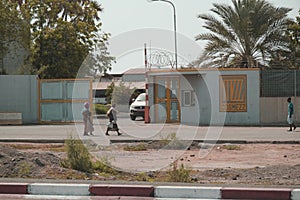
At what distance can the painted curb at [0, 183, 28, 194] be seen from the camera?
1062 cm

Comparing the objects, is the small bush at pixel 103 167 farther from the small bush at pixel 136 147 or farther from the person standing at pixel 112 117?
the person standing at pixel 112 117

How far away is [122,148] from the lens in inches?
714

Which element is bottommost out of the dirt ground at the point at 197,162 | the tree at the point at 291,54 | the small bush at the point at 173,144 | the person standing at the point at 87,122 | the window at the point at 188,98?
the dirt ground at the point at 197,162

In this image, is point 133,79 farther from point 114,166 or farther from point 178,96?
point 114,166

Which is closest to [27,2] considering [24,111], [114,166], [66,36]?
[66,36]

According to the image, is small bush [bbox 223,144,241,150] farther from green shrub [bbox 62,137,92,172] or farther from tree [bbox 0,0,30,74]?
tree [bbox 0,0,30,74]

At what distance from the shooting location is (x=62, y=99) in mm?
30922

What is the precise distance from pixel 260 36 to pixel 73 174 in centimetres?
2485

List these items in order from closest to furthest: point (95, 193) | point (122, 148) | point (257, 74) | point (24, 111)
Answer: point (95, 193), point (122, 148), point (257, 74), point (24, 111)

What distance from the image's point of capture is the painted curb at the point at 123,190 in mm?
10180

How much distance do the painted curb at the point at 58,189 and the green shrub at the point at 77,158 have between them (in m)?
1.83

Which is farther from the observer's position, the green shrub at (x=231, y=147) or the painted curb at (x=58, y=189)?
the green shrub at (x=231, y=147)

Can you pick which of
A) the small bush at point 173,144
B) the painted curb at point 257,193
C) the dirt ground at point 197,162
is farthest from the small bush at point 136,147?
the painted curb at point 257,193

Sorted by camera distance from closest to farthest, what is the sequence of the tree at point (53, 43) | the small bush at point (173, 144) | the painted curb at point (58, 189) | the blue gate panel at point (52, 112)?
1. the painted curb at point (58, 189)
2. the small bush at point (173, 144)
3. the blue gate panel at point (52, 112)
4. the tree at point (53, 43)
